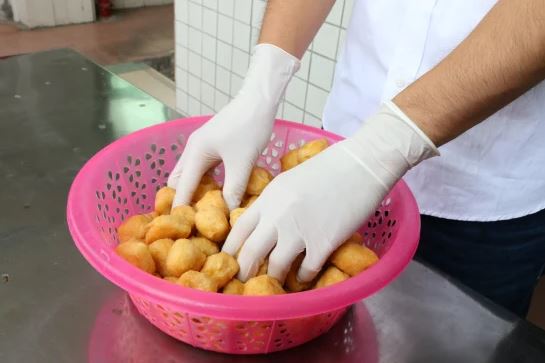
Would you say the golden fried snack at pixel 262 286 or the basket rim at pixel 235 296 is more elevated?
the basket rim at pixel 235 296

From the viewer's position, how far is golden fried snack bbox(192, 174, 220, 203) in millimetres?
800

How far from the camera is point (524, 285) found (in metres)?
0.94

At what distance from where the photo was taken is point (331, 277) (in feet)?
2.12

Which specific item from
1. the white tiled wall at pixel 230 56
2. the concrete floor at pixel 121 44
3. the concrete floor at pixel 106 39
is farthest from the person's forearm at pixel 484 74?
the concrete floor at pixel 106 39

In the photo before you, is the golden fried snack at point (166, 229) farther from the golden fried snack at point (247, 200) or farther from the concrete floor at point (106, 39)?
the concrete floor at point (106, 39)

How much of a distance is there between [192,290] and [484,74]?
1.27ft

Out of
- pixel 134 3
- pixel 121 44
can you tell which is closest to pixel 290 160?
pixel 121 44

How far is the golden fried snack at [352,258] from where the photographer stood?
0.64m

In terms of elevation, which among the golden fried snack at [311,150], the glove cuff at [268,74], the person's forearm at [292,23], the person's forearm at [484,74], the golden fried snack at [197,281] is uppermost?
the person's forearm at [484,74]

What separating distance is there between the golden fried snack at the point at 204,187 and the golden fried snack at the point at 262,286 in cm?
21

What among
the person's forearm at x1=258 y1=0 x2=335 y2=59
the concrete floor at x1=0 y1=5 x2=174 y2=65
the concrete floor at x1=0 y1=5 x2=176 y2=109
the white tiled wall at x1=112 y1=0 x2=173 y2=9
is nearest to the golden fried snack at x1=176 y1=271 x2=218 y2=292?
the person's forearm at x1=258 y1=0 x2=335 y2=59

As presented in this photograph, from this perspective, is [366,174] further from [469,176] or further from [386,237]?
[469,176]

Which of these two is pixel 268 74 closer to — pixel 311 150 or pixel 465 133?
pixel 311 150

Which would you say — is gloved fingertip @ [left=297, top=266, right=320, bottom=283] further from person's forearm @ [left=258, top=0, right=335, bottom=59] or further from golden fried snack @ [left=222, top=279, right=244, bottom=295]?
person's forearm @ [left=258, top=0, right=335, bottom=59]
